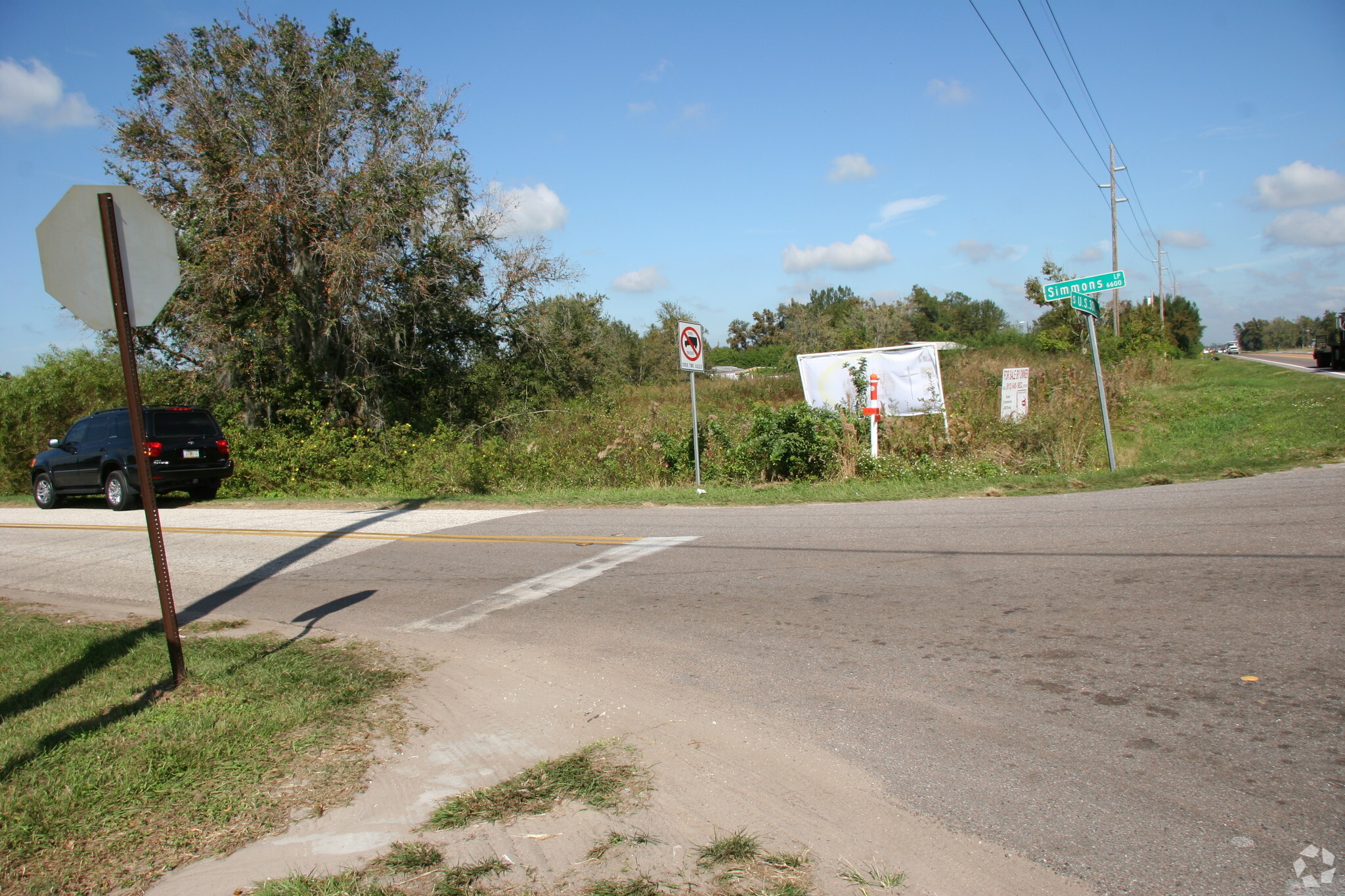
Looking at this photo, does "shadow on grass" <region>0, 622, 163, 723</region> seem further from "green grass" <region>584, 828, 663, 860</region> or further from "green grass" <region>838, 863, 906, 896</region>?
"green grass" <region>838, 863, 906, 896</region>

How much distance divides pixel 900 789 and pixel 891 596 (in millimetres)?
2838

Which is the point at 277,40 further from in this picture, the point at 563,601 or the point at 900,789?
the point at 900,789

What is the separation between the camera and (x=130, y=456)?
16.0 m

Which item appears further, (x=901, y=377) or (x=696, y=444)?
(x=901, y=377)

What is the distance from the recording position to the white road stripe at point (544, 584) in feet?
22.1

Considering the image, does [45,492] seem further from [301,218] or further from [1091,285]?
[1091,285]

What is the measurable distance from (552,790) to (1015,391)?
17004 mm

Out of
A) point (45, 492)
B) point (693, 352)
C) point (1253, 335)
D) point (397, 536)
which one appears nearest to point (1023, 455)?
point (693, 352)

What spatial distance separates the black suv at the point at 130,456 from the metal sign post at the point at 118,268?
12.3 metres

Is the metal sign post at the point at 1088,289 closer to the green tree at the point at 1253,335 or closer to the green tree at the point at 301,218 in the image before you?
the green tree at the point at 301,218

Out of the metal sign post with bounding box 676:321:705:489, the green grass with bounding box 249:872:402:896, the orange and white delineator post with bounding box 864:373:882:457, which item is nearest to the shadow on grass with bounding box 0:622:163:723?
the green grass with bounding box 249:872:402:896

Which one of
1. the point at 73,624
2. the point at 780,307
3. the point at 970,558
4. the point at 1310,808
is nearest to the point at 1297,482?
the point at 970,558

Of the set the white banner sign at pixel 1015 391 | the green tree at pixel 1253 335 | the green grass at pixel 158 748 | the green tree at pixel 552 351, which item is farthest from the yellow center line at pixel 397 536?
the green tree at pixel 1253 335

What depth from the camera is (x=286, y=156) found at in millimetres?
21266
